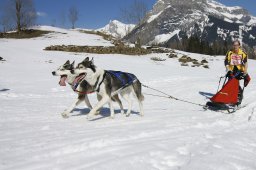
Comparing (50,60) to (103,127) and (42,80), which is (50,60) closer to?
(42,80)

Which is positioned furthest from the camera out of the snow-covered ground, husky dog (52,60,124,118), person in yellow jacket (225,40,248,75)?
person in yellow jacket (225,40,248,75)

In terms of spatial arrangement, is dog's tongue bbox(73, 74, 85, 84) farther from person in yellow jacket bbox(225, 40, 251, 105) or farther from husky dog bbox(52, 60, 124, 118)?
person in yellow jacket bbox(225, 40, 251, 105)

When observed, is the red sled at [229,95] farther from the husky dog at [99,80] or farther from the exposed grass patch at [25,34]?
the exposed grass patch at [25,34]

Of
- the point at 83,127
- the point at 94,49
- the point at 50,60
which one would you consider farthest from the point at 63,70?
the point at 94,49

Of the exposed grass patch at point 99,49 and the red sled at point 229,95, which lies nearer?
the red sled at point 229,95

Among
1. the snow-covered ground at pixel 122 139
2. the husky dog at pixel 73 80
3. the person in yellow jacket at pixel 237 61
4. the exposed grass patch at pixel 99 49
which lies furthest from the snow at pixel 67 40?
the husky dog at pixel 73 80

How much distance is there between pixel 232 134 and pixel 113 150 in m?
2.44

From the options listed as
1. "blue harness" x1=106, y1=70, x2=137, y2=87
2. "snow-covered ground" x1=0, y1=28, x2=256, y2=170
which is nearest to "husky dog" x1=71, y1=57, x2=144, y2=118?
"blue harness" x1=106, y1=70, x2=137, y2=87

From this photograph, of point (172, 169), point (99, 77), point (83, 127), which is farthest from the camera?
point (99, 77)

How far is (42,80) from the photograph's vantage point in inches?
649

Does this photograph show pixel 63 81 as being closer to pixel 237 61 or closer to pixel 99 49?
pixel 237 61

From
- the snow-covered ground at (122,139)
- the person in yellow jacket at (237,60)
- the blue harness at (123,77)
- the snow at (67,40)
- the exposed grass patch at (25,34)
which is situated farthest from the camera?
the exposed grass patch at (25,34)

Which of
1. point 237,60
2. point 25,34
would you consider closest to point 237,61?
point 237,60

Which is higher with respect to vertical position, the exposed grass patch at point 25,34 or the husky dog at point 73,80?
the exposed grass patch at point 25,34
